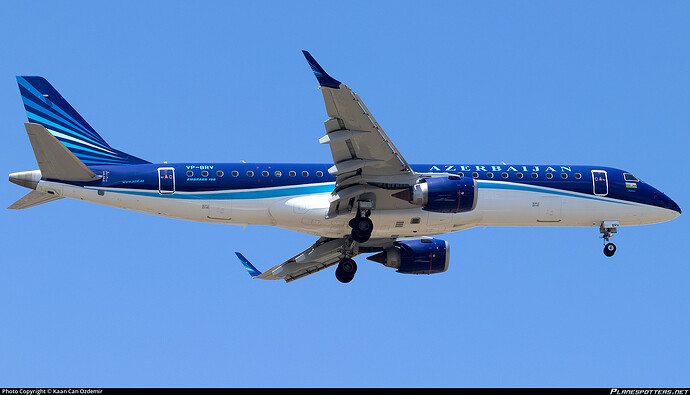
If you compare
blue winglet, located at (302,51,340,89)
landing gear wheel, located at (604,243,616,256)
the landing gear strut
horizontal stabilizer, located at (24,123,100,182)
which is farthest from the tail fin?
landing gear wheel, located at (604,243,616,256)

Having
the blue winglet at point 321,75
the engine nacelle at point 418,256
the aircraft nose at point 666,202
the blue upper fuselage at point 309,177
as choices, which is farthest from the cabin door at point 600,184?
the blue winglet at point 321,75

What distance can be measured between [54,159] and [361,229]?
11.4 metres

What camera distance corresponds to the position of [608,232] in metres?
39.1

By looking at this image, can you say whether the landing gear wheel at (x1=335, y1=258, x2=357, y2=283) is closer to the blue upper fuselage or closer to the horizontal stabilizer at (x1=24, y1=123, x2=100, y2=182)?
the blue upper fuselage

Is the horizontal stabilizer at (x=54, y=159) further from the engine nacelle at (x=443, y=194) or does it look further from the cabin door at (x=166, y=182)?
the engine nacelle at (x=443, y=194)

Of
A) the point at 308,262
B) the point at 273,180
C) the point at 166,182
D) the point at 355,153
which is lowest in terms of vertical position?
the point at 308,262

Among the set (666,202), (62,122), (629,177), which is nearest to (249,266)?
(62,122)

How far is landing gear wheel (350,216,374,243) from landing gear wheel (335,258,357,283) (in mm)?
3044

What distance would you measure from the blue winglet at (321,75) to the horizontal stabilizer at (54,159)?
9.76m

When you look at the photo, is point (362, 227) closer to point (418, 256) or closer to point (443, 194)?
point (443, 194)

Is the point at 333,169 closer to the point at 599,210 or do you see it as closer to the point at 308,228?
the point at 308,228

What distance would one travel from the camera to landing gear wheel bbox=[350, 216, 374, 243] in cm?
3534

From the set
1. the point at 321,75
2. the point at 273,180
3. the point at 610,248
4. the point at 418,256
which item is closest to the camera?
the point at 321,75

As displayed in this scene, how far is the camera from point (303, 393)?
2481cm
